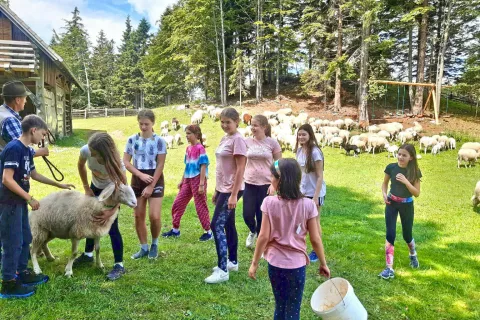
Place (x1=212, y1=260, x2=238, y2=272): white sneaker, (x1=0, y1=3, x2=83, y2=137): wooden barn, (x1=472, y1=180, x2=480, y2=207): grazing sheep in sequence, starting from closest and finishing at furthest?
(x1=212, y1=260, x2=238, y2=272): white sneaker, (x1=472, y1=180, x2=480, y2=207): grazing sheep, (x1=0, y1=3, x2=83, y2=137): wooden barn

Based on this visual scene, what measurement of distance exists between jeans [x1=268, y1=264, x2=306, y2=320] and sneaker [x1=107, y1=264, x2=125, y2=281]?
212 centimetres

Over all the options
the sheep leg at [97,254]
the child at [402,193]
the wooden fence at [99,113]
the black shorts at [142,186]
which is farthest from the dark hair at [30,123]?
the wooden fence at [99,113]

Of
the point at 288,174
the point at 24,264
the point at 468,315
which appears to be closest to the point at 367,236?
the point at 468,315

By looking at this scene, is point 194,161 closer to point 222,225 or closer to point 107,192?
point 222,225

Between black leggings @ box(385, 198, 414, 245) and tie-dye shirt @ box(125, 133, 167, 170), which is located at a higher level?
tie-dye shirt @ box(125, 133, 167, 170)

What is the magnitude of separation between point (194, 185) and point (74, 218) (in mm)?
2318

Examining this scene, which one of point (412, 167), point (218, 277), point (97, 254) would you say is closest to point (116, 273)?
point (97, 254)

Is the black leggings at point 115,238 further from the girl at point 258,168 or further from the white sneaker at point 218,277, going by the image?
the girl at point 258,168

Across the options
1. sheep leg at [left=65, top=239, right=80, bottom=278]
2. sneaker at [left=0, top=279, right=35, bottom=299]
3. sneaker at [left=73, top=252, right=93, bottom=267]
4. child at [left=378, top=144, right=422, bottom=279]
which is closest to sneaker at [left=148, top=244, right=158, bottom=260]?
sneaker at [left=73, top=252, right=93, bottom=267]

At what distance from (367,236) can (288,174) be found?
4.79 m

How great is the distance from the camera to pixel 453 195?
10297 mm

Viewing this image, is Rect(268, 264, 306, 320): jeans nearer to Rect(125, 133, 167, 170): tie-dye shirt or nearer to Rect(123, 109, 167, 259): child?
Rect(123, 109, 167, 259): child

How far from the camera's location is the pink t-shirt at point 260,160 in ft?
14.6

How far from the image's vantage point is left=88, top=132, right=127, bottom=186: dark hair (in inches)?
133
